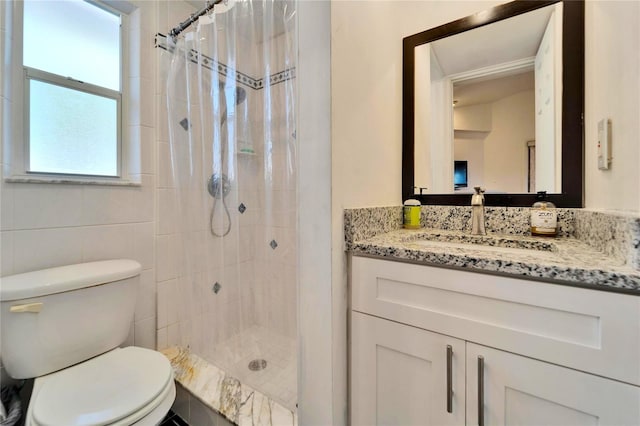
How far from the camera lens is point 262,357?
4.27 feet

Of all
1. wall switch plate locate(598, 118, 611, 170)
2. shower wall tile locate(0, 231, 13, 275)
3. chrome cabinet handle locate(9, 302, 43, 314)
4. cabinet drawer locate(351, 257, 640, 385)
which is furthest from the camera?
shower wall tile locate(0, 231, 13, 275)

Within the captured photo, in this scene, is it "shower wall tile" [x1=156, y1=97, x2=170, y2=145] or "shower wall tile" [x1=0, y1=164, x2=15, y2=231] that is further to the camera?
"shower wall tile" [x1=156, y1=97, x2=170, y2=145]

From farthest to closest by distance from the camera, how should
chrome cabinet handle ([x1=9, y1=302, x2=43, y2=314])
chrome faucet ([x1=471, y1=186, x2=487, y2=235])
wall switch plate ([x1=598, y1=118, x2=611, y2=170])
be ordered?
chrome faucet ([x1=471, y1=186, x2=487, y2=235]), chrome cabinet handle ([x1=9, y1=302, x2=43, y2=314]), wall switch plate ([x1=598, y1=118, x2=611, y2=170])

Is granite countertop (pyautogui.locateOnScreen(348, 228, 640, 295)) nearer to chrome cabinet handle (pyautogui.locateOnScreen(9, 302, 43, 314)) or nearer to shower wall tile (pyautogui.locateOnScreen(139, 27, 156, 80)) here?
chrome cabinet handle (pyautogui.locateOnScreen(9, 302, 43, 314))

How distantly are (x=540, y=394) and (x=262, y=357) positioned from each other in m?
1.10

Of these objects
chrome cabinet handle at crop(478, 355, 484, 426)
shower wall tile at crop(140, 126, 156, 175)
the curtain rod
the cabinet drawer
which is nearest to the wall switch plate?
the cabinet drawer

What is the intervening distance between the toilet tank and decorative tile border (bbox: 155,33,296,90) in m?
1.03

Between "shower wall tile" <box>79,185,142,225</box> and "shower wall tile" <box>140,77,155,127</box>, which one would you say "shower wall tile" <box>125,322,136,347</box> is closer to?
"shower wall tile" <box>79,185,142,225</box>

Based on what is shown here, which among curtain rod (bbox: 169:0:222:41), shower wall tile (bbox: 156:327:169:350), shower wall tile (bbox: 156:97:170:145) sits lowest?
shower wall tile (bbox: 156:327:169:350)

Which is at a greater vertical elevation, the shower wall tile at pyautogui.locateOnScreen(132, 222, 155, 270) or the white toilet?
the shower wall tile at pyautogui.locateOnScreen(132, 222, 155, 270)

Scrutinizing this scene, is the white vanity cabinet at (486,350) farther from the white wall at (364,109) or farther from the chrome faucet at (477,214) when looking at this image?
the chrome faucet at (477,214)

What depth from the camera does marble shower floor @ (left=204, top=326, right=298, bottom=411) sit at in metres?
1.26

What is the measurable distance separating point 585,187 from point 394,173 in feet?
2.43

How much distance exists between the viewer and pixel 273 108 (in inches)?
44.5
